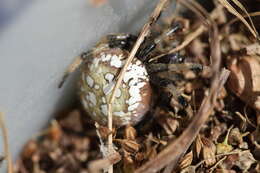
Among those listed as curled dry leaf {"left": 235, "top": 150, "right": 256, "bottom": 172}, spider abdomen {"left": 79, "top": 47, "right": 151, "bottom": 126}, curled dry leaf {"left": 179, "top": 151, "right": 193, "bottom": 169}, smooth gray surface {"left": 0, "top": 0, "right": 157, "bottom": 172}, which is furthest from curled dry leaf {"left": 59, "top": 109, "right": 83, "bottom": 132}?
curled dry leaf {"left": 235, "top": 150, "right": 256, "bottom": 172}

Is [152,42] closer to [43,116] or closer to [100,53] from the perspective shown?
[100,53]

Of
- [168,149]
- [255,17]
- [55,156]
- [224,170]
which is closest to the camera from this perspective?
[168,149]

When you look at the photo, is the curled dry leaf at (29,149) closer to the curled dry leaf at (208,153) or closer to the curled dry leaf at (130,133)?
the curled dry leaf at (130,133)

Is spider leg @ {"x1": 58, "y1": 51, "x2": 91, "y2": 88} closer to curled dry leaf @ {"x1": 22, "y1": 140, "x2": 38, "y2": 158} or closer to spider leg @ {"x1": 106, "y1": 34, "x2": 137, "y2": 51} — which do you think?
spider leg @ {"x1": 106, "y1": 34, "x2": 137, "y2": 51}

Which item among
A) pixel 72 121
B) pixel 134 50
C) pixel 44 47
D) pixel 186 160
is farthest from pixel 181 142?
pixel 72 121

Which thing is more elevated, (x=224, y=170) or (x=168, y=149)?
(x=168, y=149)

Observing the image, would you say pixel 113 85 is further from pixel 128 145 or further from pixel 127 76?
pixel 128 145

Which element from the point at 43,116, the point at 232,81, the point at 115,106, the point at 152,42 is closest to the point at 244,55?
the point at 232,81
